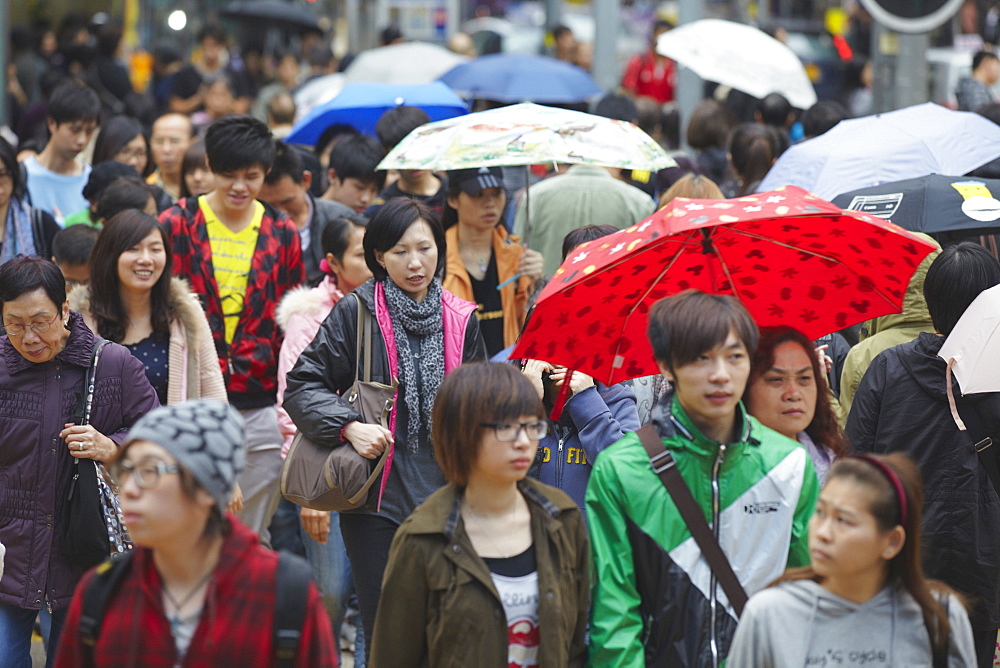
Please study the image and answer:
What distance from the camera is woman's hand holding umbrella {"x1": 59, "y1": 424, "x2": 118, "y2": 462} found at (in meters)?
4.88

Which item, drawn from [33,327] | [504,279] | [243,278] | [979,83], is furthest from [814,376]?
[979,83]

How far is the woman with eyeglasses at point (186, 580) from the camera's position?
3055 millimetres

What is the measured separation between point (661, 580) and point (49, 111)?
568 centimetres

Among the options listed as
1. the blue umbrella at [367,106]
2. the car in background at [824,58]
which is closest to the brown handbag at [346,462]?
the blue umbrella at [367,106]

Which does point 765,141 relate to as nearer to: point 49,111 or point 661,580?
point 49,111

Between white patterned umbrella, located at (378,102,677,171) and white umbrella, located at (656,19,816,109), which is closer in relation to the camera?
white patterned umbrella, located at (378,102,677,171)

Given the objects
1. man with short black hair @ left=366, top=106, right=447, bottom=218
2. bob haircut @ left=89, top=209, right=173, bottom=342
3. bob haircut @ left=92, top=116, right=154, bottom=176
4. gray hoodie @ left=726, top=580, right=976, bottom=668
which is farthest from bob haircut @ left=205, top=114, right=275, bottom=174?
gray hoodie @ left=726, top=580, right=976, bottom=668

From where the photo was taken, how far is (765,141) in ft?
27.4

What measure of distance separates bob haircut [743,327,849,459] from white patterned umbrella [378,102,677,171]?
178 centimetres

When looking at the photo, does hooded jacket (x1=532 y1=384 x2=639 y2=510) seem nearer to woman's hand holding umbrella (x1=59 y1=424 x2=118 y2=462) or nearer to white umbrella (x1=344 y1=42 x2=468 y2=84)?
woman's hand holding umbrella (x1=59 y1=424 x2=118 y2=462)

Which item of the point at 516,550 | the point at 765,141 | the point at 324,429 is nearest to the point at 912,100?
the point at 765,141

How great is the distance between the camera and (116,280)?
227 inches

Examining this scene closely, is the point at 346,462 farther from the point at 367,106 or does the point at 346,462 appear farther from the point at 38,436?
the point at 367,106

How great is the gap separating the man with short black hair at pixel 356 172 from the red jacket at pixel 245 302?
1436 mm
